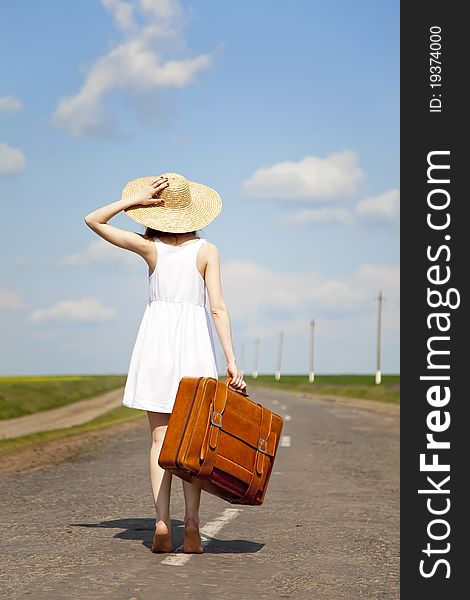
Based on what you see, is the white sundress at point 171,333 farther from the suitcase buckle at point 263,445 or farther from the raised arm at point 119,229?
the suitcase buckle at point 263,445

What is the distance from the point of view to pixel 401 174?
312 inches

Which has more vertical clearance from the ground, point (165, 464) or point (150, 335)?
point (150, 335)

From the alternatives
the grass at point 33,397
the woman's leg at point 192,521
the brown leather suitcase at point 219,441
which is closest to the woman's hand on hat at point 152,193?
the brown leather suitcase at point 219,441

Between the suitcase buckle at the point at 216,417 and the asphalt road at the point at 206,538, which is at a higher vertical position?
the suitcase buckle at the point at 216,417

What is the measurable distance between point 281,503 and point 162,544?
3.49 meters

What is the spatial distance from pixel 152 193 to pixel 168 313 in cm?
85

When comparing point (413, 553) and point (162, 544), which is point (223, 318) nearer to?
point (162, 544)

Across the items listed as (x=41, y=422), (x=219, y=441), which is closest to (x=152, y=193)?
(x=219, y=441)

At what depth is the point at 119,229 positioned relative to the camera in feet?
21.3

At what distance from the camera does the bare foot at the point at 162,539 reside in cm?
630

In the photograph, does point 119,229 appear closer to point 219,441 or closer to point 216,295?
point 216,295

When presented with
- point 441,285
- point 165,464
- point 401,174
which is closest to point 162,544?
point 165,464

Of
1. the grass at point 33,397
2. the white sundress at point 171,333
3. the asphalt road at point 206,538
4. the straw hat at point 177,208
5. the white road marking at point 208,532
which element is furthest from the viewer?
the grass at point 33,397

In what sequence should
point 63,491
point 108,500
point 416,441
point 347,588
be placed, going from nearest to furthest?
1. point 347,588
2. point 416,441
3. point 108,500
4. point 63,491
